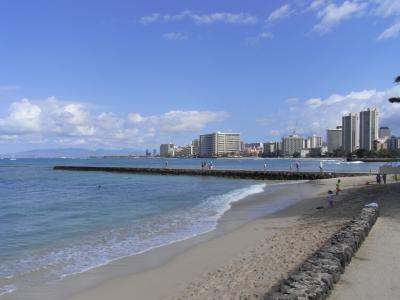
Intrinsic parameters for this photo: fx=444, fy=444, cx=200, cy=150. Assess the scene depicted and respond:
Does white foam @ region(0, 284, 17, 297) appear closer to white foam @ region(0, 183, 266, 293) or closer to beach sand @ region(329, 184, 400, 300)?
white foam @ region(0, 183, 266, 293)

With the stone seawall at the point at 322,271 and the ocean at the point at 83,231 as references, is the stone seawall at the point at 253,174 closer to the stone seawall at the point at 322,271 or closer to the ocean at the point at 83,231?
the ocean at the point at 83,231

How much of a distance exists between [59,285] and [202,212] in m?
13.0

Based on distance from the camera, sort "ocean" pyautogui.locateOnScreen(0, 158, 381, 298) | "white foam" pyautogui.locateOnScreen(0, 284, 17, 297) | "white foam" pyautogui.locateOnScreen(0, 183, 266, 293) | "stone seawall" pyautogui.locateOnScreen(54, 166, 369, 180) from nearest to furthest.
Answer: "white foam" pyautogui.locateOnScreen(0, 284, 17, 297) < "white foam" pyautogui.locateOnScreen(0, 183, 266, 293) < "ocean" pyautogui.locateOnScreen(0, 158, 381, 298) < "stone seawall" pyautogui.locateOnScreen(54, 166, 369, 180)

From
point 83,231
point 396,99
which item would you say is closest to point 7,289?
point 83,231

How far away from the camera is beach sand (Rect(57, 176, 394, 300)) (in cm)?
858

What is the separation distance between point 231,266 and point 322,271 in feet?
10.6

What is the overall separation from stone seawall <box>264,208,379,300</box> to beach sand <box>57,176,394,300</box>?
2.90ft

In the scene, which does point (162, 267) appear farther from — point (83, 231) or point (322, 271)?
point (83, 231)

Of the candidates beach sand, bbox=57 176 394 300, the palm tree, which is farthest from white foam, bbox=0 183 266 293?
the palm tree

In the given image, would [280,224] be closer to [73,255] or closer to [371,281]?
[73,255]

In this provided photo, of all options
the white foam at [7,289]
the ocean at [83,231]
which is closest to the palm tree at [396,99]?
the ocean at [83,231]

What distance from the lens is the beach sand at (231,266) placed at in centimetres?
858

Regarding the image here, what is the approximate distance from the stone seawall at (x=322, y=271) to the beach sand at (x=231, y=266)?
883 mm

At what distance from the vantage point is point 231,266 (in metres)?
10.5
